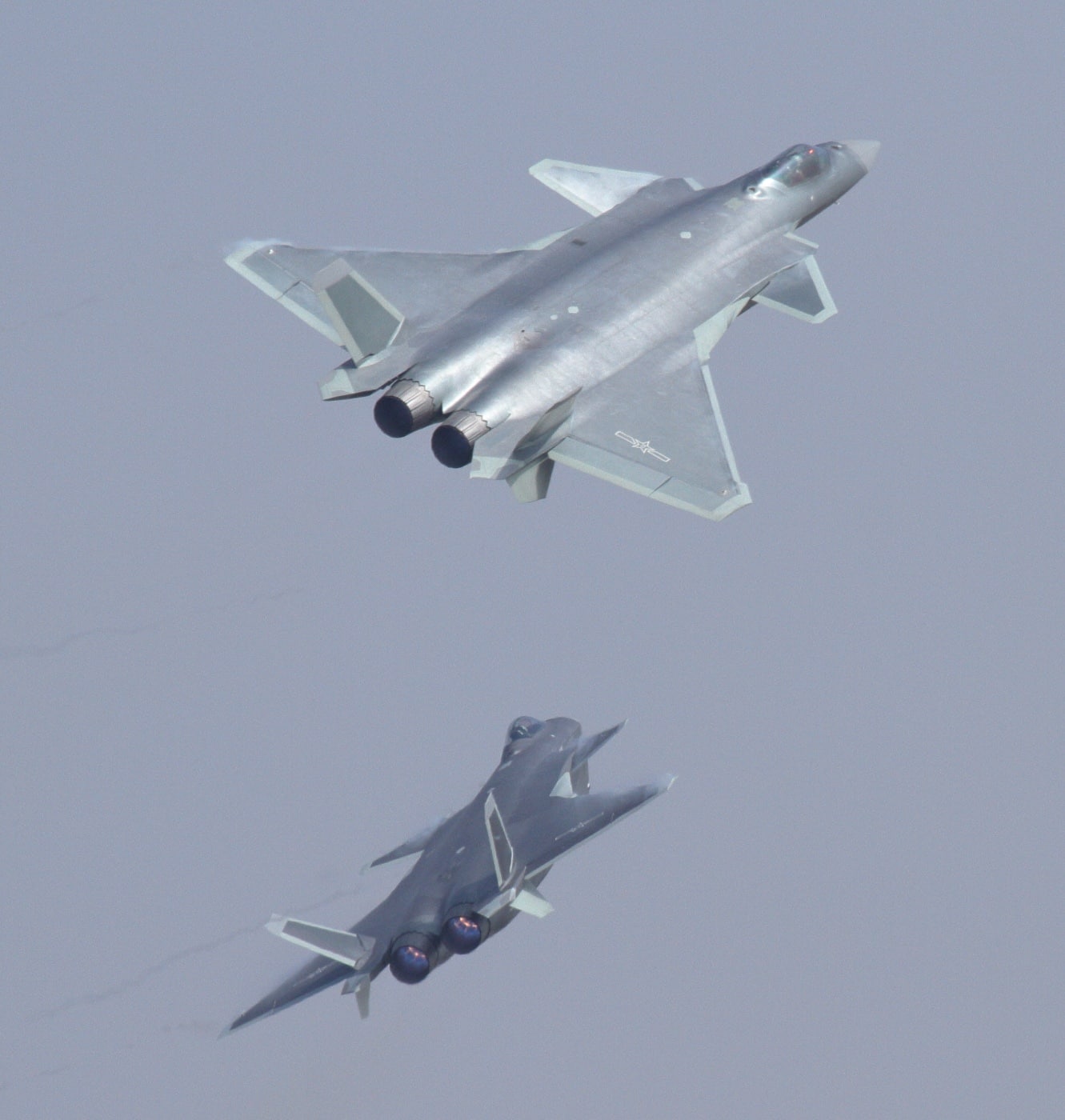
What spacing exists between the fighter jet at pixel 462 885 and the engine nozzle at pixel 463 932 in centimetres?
2

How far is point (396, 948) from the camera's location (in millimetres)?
53469

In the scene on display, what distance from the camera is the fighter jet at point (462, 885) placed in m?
53.4

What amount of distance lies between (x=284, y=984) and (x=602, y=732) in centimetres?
887

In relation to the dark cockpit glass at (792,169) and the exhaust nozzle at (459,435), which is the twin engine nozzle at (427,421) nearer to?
the exhaust nozzle at (459,435)

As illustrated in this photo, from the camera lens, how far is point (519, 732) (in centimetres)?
6119

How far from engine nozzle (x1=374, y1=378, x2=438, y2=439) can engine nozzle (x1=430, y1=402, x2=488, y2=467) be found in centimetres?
41

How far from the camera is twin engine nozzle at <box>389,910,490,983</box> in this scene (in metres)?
53.3

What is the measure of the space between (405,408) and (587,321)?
473 cm

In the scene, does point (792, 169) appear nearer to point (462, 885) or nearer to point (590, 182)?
point (590, 182)

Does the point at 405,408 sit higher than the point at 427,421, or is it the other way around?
the point at 405,408

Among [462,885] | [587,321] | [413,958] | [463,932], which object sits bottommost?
[413,958]

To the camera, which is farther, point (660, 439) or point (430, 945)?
point (660, 439)

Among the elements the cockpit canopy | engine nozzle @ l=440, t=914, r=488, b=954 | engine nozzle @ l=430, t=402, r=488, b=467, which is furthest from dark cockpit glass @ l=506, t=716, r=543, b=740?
engine nozzle @ l=430, t=402, r=488, b=467

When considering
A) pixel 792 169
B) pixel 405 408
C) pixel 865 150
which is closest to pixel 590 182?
pixel 792 169
